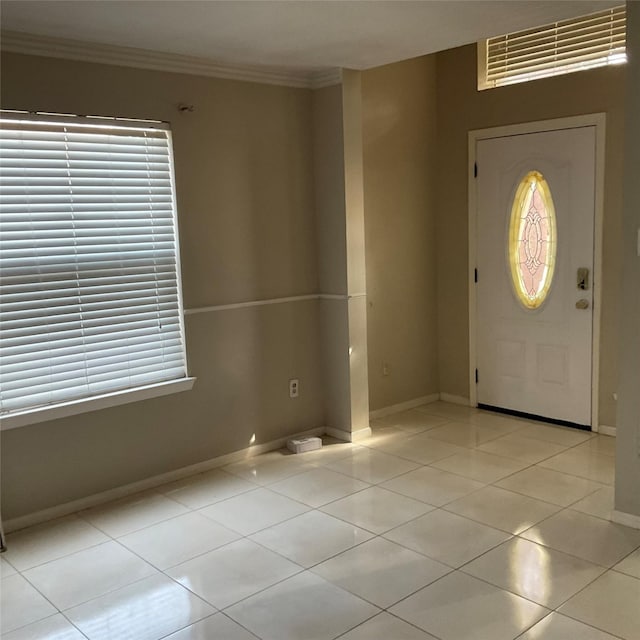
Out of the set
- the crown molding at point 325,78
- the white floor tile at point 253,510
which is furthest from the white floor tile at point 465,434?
the crown molding at point 325,78

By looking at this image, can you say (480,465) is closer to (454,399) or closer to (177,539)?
(454,399)

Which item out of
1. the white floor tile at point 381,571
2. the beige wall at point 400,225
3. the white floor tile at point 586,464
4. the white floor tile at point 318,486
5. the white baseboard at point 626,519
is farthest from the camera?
the beige wall at point 400,225

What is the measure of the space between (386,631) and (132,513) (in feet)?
5.29

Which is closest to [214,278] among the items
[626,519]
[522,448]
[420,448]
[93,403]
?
[93,403]

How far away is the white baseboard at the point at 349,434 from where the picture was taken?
456cm

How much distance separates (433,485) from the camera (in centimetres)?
376

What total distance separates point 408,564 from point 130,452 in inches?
65.7

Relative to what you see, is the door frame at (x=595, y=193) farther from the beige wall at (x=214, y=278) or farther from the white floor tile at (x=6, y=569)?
the white floor tile at (x=6, y=569)

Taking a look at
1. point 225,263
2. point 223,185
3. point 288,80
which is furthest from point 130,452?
point 288,80

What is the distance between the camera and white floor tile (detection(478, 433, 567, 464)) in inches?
164

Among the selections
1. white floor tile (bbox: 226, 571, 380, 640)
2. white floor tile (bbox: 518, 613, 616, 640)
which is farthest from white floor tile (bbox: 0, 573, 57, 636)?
white floor tile (bbox: 518, 613, 616, 640)

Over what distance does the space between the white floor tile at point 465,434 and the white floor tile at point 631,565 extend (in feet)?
4.99

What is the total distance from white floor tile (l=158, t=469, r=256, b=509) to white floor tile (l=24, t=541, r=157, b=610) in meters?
0.57

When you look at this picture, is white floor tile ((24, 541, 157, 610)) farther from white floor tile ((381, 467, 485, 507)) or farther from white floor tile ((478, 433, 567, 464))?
white floor tile ((478, 433, 567, 464))
